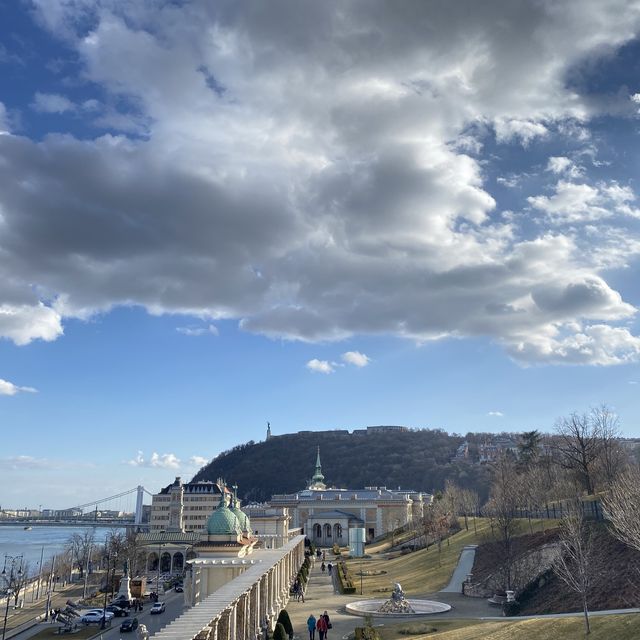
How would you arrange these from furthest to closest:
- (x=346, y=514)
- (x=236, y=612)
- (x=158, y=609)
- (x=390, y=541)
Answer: (x=346, y=514) < (x=390, y=541) < (x=158, y=609) < (x=236, y=612)

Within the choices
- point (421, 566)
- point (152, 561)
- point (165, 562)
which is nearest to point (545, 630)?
point (421, 566)

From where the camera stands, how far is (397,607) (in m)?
45.1

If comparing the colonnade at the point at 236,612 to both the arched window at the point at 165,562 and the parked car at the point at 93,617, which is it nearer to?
the parked car at the point at 93,617

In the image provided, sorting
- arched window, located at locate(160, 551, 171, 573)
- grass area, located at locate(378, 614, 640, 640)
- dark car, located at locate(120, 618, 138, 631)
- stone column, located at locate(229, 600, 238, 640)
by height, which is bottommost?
arched window, located at locate(160, 551, 171, 573)

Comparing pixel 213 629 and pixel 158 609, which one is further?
pixel 158 609

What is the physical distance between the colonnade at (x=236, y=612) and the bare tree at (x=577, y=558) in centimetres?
1587

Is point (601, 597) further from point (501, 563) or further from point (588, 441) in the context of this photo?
point (588, 441)

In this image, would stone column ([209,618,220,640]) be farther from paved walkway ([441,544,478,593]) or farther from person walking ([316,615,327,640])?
paved walkway ([441,544,478,593])

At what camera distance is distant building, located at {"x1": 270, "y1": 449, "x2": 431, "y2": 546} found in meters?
140

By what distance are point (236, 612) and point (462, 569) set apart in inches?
1673

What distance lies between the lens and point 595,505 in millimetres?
52281

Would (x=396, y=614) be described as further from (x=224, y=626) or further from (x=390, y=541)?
(x=390, y=541)

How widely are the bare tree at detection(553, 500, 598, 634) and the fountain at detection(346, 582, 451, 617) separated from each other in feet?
31.1

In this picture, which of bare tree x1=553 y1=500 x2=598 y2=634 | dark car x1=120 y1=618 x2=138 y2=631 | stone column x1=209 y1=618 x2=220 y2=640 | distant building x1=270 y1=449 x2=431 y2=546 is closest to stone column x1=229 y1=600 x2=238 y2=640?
stone column x1=209 y1=618 x2=220 y2=640
